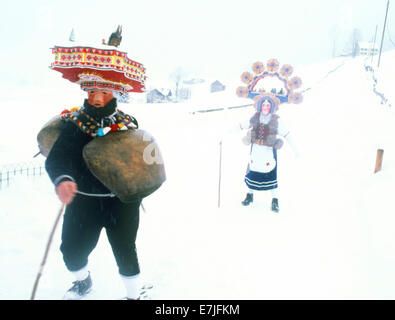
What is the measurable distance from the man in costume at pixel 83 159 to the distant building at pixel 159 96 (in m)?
32.5

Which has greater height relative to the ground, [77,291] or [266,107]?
[266,107]

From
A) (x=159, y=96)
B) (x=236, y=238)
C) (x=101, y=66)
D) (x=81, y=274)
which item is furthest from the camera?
(x=159, y=96)

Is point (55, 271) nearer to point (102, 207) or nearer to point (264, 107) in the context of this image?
→ point (102, 207)

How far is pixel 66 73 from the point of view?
7.27 feet

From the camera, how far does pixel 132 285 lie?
2209 mm

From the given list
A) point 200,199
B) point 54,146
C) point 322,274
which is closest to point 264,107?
point 200,199

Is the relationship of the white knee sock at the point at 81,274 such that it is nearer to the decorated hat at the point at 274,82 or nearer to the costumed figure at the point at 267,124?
the costumed figure at the point at 267,124

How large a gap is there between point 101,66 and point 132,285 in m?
1.72

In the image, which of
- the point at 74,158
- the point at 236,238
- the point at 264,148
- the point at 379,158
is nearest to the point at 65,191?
the point at 74,158

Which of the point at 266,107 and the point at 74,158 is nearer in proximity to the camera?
the point at 74,158

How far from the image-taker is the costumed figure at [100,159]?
75.8 inches

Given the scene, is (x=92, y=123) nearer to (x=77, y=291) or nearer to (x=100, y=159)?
(x=100, y=159)

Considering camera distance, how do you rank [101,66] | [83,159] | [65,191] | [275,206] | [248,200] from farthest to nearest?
[248,200] < [275,206] < [83,159] < [101,66] < [65,191]

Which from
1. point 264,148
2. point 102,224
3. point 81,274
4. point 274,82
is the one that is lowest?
point 81,274
